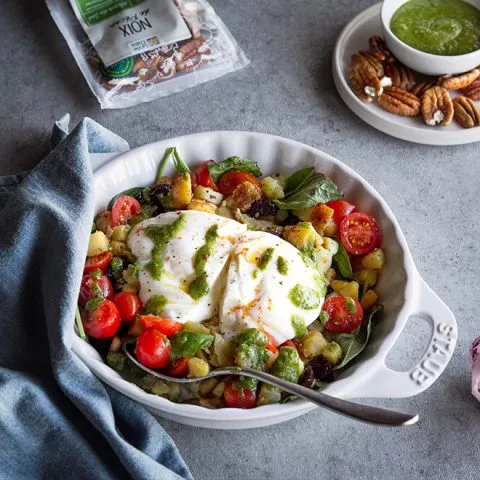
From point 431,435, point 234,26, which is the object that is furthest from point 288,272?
point 234,26

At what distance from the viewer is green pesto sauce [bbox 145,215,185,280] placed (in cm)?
245

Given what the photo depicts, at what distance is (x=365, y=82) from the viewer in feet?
11.1

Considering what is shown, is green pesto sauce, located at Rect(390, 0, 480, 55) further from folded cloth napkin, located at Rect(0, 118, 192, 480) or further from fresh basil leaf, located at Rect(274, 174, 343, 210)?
folded cloth napkin, located at Rect(0, 118, 192, 480)

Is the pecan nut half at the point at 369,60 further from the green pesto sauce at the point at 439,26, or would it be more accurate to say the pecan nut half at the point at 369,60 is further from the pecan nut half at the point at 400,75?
the green pesto sauce at the point at 439,26

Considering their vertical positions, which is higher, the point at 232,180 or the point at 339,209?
the point at 232,180

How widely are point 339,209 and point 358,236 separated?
12 centimetres

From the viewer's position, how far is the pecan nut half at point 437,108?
10.7 feet

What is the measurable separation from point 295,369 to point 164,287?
50cm

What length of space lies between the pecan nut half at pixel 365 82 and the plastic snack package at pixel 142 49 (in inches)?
22.0

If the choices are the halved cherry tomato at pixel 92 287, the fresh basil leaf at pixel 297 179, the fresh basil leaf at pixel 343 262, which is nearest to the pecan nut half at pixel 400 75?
the fresh basil leaf at pixel 297 179

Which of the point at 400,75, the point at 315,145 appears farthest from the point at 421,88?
the point at 315,145

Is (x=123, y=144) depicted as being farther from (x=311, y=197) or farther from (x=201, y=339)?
(x=201, y=339)

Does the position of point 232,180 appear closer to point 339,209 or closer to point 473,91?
point 339,209

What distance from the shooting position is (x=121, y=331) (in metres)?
2.46
